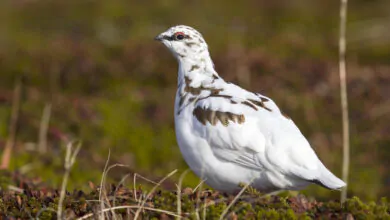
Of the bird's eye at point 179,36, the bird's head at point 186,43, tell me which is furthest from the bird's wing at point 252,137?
the bird's eye at point 179,36

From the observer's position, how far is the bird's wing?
5.66 metres

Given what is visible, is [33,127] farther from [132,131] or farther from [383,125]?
[383,125]

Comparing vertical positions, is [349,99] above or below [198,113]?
below

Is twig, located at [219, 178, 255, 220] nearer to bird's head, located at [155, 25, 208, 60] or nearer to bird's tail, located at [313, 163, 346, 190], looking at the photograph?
bird's tail, located at [313, 163, 346, 190]

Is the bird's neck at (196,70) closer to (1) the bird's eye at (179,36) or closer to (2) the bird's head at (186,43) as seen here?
(2) the bird's head at (186,43)

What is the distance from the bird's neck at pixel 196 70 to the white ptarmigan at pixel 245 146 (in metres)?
0.40

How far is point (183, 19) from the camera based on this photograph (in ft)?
80.3

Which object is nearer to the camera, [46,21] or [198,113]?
[198,113]

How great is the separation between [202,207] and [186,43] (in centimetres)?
174

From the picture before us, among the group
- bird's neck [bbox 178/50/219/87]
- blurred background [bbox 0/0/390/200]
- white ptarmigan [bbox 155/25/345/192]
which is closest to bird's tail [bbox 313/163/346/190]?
white ptarmigan [bbox 155/25/345/192]

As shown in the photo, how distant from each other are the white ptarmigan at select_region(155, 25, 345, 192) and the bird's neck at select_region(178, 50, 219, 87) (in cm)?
40

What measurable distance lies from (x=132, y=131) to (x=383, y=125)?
4.70 m

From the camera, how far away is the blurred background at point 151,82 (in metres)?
12.1

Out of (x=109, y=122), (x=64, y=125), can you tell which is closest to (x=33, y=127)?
(x=64, y=125)
